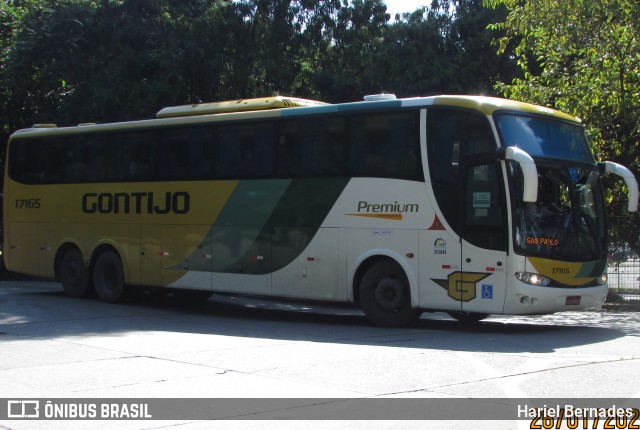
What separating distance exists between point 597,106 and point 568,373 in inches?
477

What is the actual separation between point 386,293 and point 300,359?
3.98 metres

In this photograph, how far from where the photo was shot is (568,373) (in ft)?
32.3

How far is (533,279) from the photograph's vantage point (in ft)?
43.9

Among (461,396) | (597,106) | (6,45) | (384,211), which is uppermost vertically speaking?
(6,45)

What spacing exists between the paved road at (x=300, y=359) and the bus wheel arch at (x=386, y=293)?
10.5 inches

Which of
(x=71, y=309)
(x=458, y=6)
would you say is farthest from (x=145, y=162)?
(x=458, y=6)

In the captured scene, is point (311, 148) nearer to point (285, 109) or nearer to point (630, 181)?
point (285, 109)

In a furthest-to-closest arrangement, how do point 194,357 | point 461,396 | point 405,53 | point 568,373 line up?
point 405,53 < point 194,357 < point 568,373 < point 461,396

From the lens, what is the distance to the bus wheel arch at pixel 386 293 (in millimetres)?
14633

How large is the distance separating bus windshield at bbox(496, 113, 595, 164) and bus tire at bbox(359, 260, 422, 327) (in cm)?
280

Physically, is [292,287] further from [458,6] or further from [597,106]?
[458,6]

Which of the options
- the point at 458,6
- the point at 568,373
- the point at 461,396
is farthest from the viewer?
the point at 458,6

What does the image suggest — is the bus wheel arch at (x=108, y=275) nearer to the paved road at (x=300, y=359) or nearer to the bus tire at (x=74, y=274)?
the bus tire at (x=74, y=274)

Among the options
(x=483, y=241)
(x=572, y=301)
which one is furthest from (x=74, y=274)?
(x=572, y=301)
